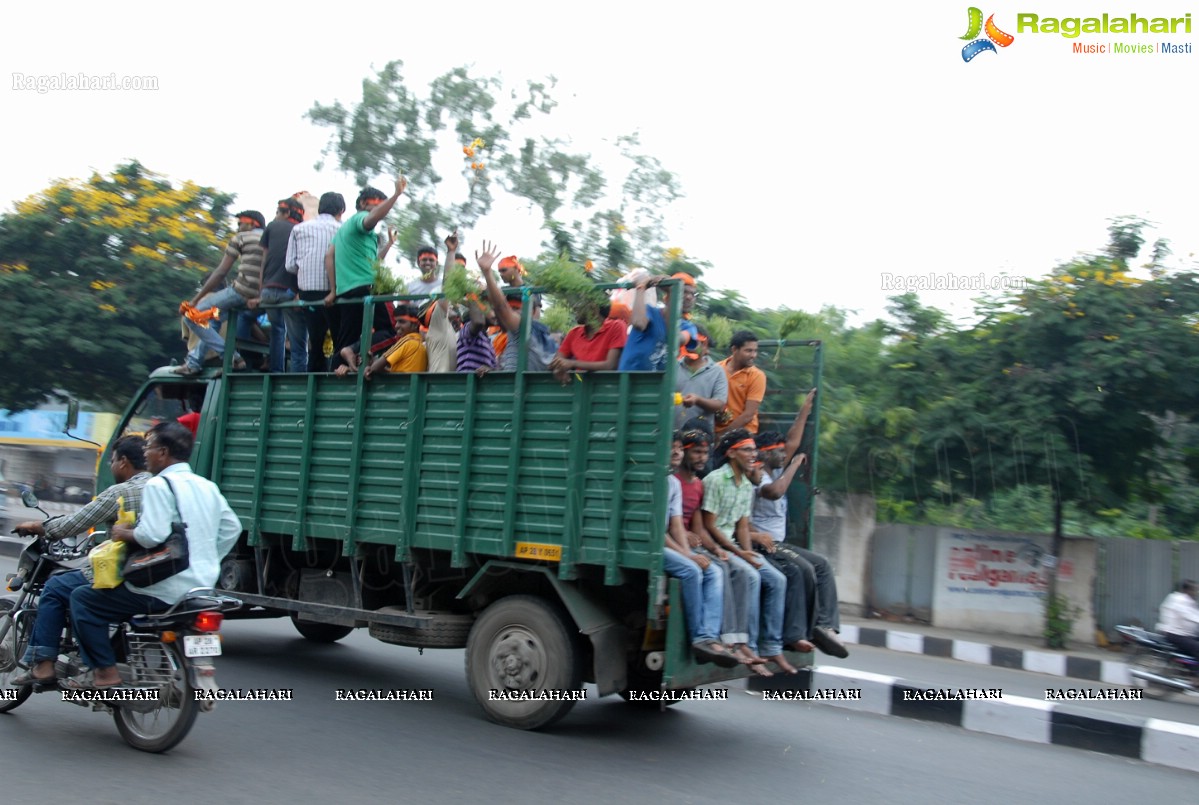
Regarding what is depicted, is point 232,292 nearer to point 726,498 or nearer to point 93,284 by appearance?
point 726,498

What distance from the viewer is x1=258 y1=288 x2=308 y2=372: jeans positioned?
280 inches

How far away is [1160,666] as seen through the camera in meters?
9.22

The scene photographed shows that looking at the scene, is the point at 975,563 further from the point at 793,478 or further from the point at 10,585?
Answer: the point at 10,585

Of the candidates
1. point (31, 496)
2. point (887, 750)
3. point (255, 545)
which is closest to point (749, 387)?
point (887, 750)

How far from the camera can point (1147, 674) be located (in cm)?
916

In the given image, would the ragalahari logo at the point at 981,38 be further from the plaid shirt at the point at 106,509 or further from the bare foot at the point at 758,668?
the plaid shirt at the point at 106,509

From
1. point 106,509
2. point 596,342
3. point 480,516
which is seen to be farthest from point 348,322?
point 106,509

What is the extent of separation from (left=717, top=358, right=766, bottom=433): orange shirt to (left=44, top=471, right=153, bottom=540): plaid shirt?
3.14m

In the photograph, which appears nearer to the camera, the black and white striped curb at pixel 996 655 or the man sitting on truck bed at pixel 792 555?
the man sitting on truck bed at pixel 792 555

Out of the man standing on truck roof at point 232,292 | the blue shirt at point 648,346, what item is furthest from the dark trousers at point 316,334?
the blue shirt at point 648,346

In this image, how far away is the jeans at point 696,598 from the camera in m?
→ 5.18

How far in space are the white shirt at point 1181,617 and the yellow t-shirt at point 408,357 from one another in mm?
6796

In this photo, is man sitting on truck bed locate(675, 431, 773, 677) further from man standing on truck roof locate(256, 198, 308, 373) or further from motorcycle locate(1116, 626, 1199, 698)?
motorcycle locate(1116, 626, 1199, 698)

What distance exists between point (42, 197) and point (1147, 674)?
1404cm
